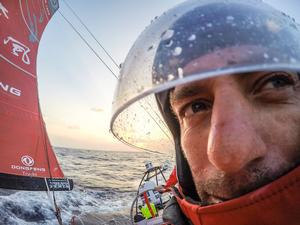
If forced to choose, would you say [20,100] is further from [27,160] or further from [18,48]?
[27,160]

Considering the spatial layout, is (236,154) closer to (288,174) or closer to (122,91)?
(288,174)

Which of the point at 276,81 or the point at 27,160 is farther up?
the point at 27,160

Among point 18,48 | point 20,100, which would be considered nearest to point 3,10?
point 18,48

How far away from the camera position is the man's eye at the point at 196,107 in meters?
0.89

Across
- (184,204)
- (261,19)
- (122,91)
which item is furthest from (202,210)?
(261,19)

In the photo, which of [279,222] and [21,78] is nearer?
[279,222]

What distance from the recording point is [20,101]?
452cm

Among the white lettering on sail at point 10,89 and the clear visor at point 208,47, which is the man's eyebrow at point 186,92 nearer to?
the clear visor at point 208,47

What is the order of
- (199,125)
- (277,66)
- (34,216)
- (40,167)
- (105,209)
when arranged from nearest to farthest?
(277,66) → (199,125) → (40,167) → (34,216) → (105,209)

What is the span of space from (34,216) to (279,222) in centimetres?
770

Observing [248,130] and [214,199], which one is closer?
[248,130]

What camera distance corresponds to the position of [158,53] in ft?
1.96

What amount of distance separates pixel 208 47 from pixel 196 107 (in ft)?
1.45

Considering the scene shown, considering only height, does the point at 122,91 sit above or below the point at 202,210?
above
